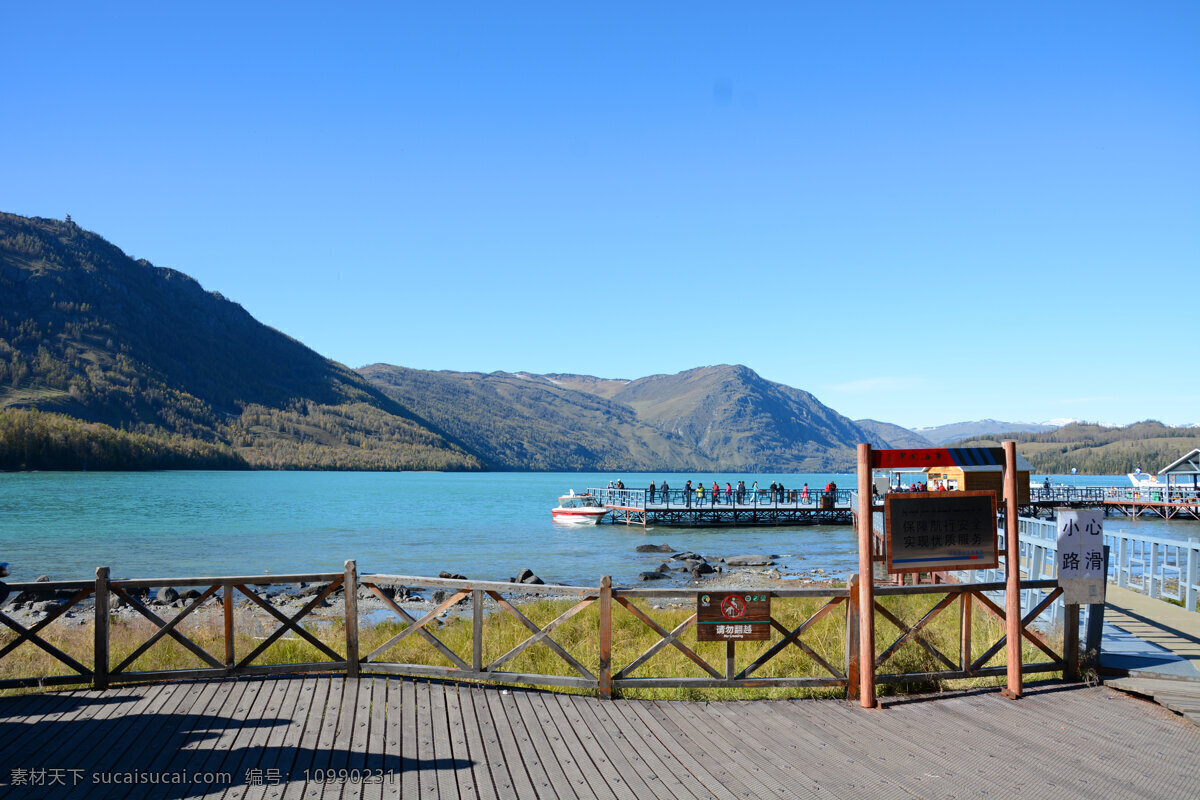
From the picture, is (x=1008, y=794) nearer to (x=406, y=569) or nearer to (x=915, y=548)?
(x=915, y=548)

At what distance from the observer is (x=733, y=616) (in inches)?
308

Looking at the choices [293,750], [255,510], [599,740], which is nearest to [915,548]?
[599,740]

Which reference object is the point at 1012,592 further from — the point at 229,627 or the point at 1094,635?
the point at 229,627

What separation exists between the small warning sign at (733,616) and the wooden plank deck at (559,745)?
66cm

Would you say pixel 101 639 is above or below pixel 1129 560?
below

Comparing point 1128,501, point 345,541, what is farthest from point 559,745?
point 1128,501

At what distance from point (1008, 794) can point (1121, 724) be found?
2240 millimetres

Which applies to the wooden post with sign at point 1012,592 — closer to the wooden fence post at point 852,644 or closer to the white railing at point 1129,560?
the wooden fence post at point 852,644

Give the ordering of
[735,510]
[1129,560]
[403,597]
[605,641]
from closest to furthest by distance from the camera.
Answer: [605,641] → [1129,560] → [403,597] → [735,510]

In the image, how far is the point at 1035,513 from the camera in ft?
164

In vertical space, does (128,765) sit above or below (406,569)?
above

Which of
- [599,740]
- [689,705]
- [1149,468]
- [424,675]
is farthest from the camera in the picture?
[1149,468]

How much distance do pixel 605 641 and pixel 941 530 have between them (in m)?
3.56

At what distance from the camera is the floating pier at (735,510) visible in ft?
180
